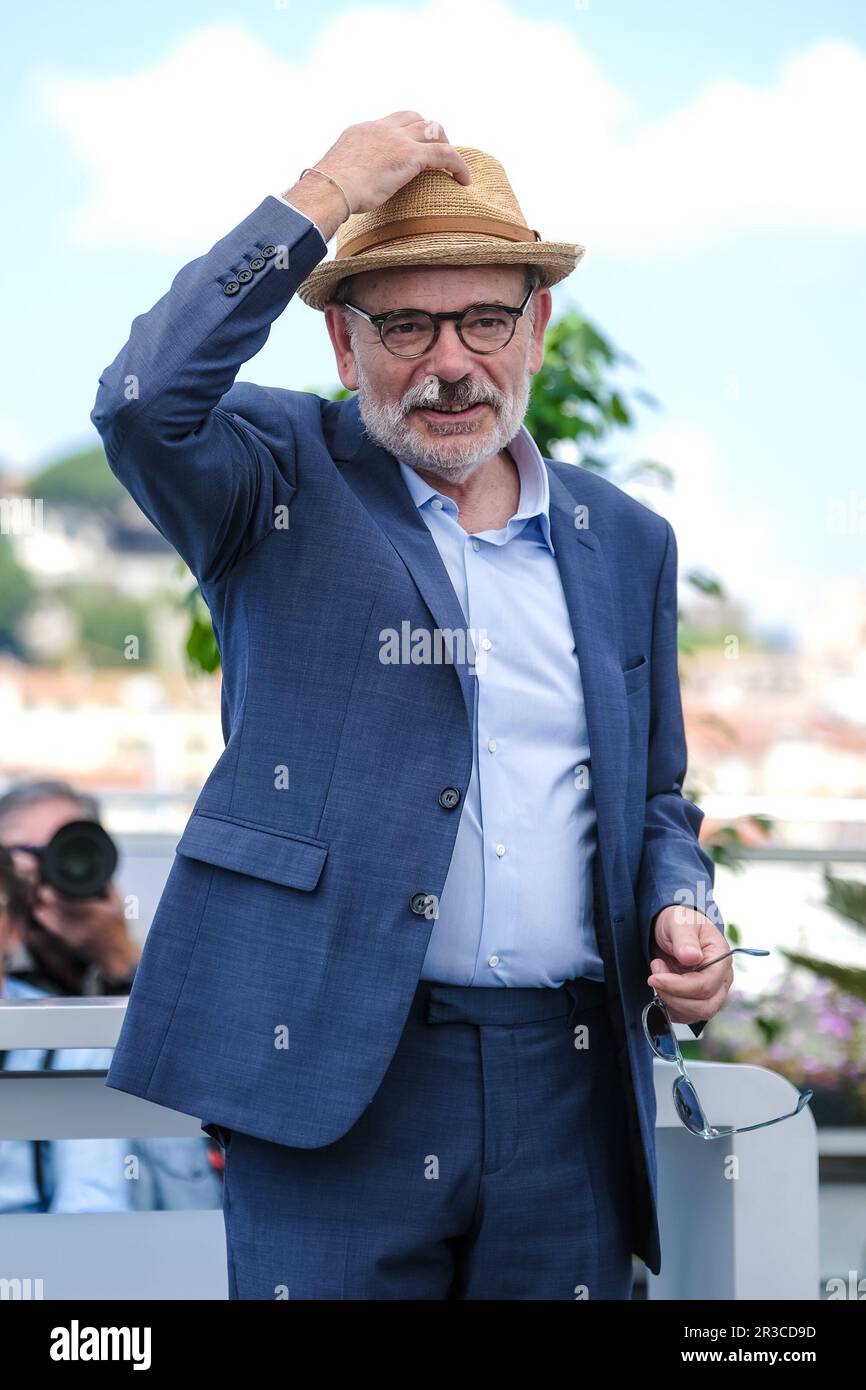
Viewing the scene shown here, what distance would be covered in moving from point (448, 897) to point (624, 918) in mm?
189

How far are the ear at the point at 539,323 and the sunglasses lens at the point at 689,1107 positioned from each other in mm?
784

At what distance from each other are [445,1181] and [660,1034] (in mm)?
282

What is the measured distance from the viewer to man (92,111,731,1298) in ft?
4.27

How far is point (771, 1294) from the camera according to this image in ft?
5.98

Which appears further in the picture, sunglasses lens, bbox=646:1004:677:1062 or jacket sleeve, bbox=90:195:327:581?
sunglasses lens, bbox=646:1004:677:1062

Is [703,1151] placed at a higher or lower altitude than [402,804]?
lower

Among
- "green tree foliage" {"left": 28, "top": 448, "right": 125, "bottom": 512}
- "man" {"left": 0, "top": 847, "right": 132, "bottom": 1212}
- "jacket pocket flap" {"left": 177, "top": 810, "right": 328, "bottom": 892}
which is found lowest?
"man" {"left": 0, "top": 847, "right": 132, "bottom": 1212}

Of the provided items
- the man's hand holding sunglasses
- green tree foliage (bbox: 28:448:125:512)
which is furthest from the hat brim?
green tree foliage (bbox: 28:448:125:512)

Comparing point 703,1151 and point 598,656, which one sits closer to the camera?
point 598,656

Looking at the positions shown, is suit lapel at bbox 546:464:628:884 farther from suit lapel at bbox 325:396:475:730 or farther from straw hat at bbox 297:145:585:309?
straw hat at bbox 297:145:585:309

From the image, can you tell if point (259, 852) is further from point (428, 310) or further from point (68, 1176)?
point (68, 1176)

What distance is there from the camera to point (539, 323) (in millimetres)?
1610

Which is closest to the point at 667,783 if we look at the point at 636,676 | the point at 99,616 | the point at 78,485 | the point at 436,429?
the point at 636,676

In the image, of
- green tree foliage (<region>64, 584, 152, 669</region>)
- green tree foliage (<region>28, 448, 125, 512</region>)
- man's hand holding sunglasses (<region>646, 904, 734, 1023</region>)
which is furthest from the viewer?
green tree foliage (<region>64, 584, 152, 669</region>)
